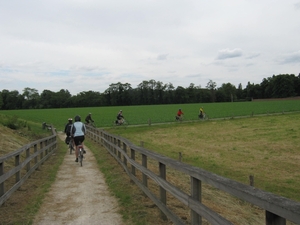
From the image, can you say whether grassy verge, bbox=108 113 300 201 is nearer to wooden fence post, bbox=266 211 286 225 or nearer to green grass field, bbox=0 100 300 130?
wooden fence post, bbox=266 211 286 225

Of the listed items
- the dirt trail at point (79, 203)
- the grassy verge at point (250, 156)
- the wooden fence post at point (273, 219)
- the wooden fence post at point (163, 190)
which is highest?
the wooden fence post at point (273, 219)

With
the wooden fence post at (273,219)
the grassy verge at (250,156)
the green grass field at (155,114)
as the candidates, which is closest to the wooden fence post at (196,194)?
the wooden fence post at (273,219)

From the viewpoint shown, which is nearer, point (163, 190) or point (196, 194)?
point (196, 194)

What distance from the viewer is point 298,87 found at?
13838 cm

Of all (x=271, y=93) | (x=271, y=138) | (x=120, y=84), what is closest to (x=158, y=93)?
(x=120, y=84)

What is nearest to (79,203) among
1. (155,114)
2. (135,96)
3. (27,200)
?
(27,200)

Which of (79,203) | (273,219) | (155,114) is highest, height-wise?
(273,219)

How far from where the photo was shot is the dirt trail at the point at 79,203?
530cm

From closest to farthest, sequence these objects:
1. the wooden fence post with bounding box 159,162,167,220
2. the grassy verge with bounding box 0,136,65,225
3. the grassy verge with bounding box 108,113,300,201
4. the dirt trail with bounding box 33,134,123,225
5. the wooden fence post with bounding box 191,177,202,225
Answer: the wooden fence post with bounding box 191,177,202,225 < the wooden fence post with bounding box 159,162,167,220 < the dirt trail with bounding box 33,134,123,225 < the grassy verge with bounding box 0,136,65,225 < the grassy verge with bounding box 108,113,300,201

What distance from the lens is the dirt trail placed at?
5301 millimetres

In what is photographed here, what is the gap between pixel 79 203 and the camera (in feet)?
20.6

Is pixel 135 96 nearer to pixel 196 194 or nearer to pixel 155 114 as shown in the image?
pixel 155 114

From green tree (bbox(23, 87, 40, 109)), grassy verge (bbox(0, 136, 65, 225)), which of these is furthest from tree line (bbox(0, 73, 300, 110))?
grassy verge (bbox(0, 136, 65, 225))

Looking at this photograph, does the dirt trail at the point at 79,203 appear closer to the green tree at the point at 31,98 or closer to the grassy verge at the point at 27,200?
the grassy verge at the point at 27,200
